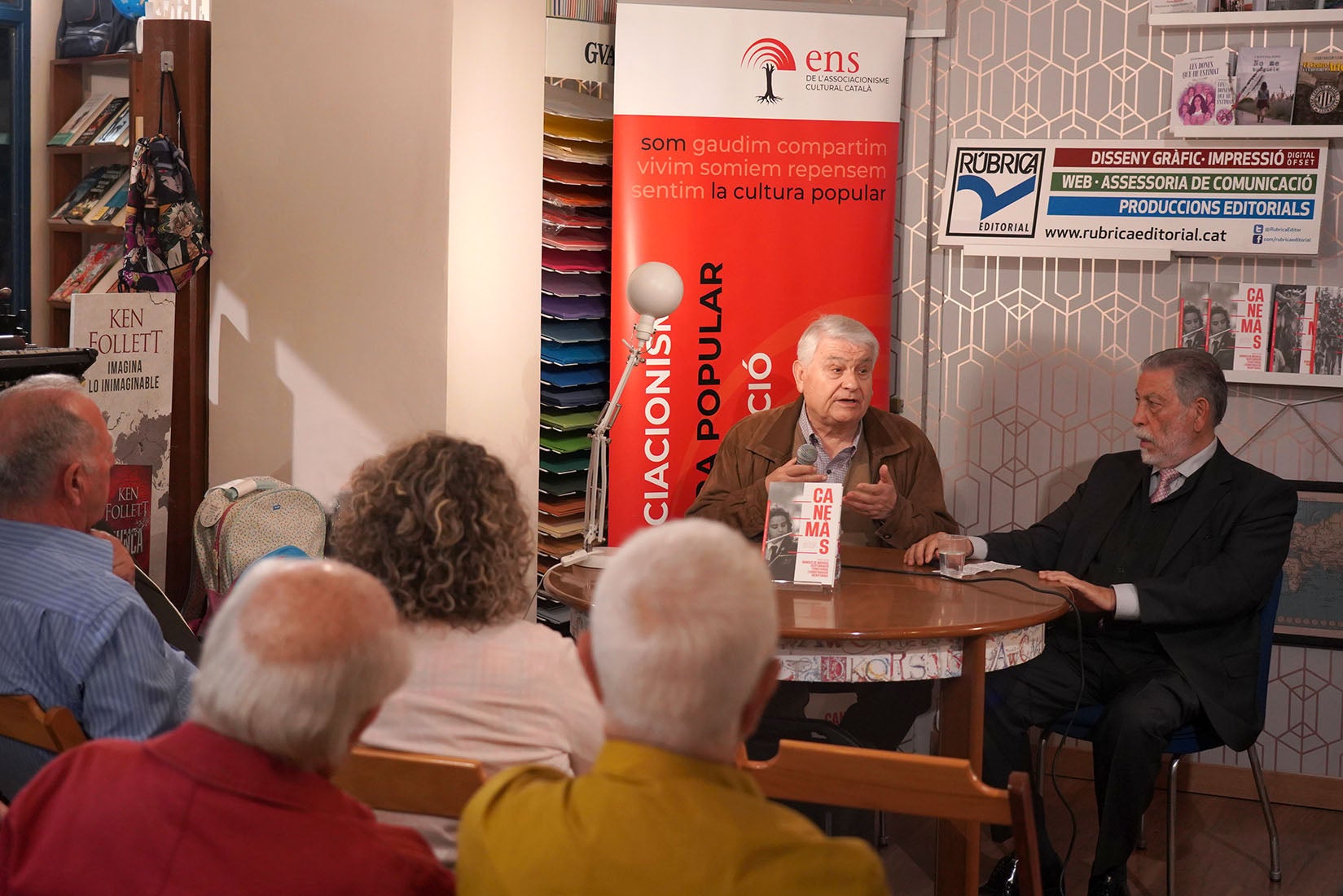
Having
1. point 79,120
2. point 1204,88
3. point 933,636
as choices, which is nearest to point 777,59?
point 1204,88

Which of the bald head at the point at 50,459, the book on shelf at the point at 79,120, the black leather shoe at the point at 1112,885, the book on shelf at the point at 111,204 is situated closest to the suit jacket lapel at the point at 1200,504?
the black leather shoe at the point at 1112,885

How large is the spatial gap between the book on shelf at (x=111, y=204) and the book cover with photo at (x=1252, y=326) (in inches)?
176

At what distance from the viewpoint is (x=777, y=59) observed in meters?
4.31

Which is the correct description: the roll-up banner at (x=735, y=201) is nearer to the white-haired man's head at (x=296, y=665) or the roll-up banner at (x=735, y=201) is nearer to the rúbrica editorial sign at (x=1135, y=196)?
the rúbrica editorial sign at (x=1135, y=196)

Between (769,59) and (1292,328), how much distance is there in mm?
1872

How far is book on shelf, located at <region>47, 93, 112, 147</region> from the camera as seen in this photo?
5996 millimetres

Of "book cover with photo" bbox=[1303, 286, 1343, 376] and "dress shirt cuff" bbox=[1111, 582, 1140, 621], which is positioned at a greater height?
"book cover with photo" bbox=[1303, 286, 1343, 376]

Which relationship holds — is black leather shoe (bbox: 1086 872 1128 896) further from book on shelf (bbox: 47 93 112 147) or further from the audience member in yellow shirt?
book on shelf (bbox: 47 93 112 147)

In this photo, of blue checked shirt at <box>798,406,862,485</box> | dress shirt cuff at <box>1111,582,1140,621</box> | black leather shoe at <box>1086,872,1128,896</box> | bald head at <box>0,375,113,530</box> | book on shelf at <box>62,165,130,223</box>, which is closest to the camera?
bald head at <box>0,375,113,530</box>

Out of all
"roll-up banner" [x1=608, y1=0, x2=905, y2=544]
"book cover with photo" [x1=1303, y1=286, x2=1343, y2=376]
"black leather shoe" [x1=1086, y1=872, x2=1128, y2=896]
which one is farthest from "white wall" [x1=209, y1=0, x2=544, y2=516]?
"book cover with photo" [x1=1303, y1=286, x2=1343, y2=376]

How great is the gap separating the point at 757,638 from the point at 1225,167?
353 cm

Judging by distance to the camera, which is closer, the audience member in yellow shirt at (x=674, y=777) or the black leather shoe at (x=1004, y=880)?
the audience member in yellow shirt at (x=674, y=777)

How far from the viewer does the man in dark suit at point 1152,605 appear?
335 centimetres

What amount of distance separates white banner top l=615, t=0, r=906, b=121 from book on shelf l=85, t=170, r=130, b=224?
2631 mm
